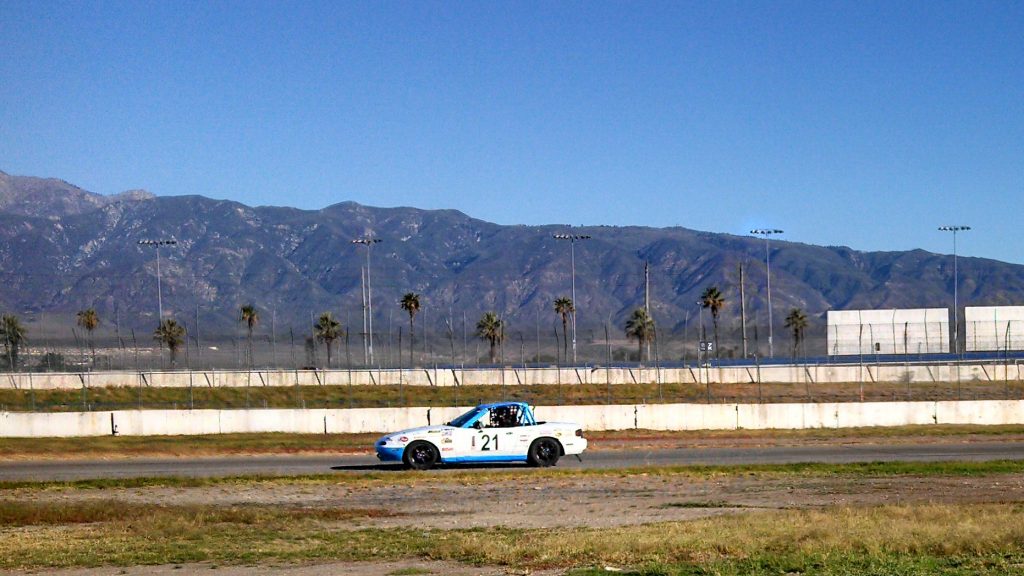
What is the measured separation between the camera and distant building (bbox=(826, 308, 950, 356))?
90375mm

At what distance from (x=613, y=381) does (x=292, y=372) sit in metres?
19.0

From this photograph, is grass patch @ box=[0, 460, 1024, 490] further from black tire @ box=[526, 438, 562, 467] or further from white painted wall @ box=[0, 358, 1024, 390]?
white painted wall @ box=[0, 358, 1024, 390]

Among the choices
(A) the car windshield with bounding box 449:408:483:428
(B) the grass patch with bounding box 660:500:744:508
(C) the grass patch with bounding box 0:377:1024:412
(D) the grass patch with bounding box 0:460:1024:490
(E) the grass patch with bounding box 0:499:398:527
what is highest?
(A) the car windshield with bounding box 449:408:483:428

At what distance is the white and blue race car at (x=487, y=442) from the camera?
98.8ft

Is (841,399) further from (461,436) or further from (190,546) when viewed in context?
(190,546)

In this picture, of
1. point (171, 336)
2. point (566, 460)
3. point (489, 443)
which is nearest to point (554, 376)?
point (171, 336)

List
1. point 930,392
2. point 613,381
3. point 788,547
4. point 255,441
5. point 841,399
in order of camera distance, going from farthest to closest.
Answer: point 613,381, point 930,392, point 841,399, point 255,441, point 788,547

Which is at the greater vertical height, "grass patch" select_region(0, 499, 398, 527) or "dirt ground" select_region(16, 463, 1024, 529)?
"grass patch" select_region(0, 499, 398, 527)

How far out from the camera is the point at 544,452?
99.5 ft

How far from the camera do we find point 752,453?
1382 inches

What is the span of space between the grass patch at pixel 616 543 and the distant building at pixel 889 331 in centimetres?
7130

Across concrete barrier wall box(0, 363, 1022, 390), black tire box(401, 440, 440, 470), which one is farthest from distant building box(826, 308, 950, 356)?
black tire box(401, 440, 440, 470)

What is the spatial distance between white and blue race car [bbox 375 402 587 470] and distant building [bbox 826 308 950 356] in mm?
60042

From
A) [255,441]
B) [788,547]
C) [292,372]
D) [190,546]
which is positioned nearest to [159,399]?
[292,372]
